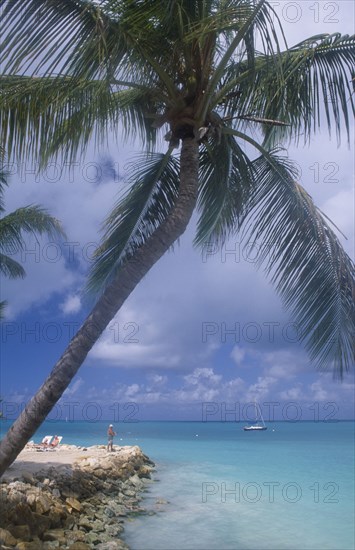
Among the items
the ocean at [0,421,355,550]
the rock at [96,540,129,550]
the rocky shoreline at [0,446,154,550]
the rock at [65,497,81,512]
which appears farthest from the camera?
the ocean at [0,421,355,550]

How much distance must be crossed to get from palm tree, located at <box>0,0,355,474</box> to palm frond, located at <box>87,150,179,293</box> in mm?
15

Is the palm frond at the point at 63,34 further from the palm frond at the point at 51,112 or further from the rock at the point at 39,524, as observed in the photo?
the rock at the point at 39,524

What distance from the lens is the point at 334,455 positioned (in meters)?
53.1

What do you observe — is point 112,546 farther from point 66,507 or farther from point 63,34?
point 63,34

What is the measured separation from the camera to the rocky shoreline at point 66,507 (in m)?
10.5

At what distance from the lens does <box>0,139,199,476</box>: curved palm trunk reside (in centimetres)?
466

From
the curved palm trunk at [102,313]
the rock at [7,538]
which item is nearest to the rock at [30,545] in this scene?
the rock at [7,538]

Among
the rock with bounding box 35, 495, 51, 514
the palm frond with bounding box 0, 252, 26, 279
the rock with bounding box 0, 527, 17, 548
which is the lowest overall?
the rock with bounding box 0, 527, 17, 548

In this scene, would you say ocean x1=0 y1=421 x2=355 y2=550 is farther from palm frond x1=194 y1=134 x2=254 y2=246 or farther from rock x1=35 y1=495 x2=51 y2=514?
palm frond x1=194 y1=134 x2=254 y2=246

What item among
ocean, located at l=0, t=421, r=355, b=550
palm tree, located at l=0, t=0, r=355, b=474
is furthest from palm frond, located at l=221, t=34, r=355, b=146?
ocean, located at l=0, t=421, r=355, b=550

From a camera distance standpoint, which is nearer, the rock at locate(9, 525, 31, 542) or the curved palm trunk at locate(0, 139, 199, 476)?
the curved palm trunk at locate(0, 139, 199, 476)

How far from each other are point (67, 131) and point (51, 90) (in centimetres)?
50

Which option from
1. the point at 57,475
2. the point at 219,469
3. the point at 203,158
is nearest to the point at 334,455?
the point at 219,469

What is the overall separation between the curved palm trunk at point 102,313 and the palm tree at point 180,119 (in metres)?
0.01
